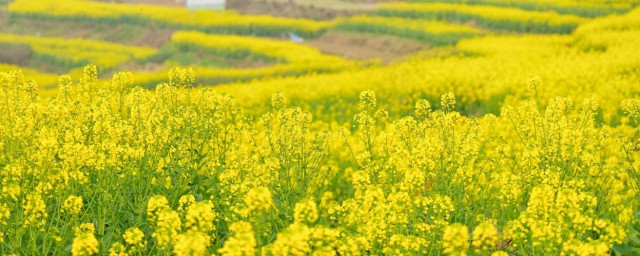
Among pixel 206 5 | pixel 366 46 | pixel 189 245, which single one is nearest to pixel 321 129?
pixel 189 245

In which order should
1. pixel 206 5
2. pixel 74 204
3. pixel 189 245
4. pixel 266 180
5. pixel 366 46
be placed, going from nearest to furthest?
pixel 189 245 < pixel 74 204 < pixel 266 180 < pixel 366 46 < pixel 206 5

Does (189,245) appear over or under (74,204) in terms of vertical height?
over

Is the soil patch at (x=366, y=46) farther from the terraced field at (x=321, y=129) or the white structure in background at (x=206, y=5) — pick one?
the white structure in background at (x=206, y=5)

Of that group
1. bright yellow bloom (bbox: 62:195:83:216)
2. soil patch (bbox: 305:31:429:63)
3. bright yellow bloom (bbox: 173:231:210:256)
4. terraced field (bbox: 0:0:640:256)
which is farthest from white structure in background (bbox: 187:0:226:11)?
bright yellow bloom (bbox: 173:231:210:256)

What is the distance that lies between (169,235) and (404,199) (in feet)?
4.37

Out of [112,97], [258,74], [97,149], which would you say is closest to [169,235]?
[97,149]

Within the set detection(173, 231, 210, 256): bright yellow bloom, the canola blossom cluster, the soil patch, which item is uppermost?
detection(173, 231, 210, 256): bright yellow bloom

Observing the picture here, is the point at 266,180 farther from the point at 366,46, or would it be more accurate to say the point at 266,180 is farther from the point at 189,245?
the point at 366,46

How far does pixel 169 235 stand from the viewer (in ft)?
13.9

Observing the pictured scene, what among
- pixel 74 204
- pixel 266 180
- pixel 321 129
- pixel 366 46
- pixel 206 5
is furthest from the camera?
pixel 206 5

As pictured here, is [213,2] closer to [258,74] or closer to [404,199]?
[258,74]

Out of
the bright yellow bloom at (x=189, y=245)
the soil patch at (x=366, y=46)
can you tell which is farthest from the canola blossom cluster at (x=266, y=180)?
the soil patch at (x=366, y=46)

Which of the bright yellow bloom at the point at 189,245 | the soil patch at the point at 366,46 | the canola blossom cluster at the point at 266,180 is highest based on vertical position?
the bright yellow bloom at the point at 189,245

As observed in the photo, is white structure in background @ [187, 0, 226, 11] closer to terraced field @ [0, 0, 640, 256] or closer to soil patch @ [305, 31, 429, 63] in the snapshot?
terraced field @ [0, 0, 640, 256]
